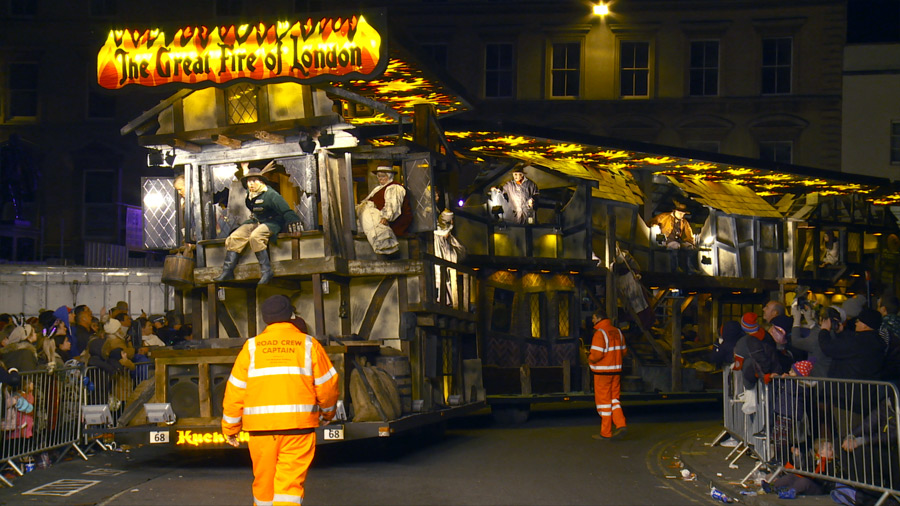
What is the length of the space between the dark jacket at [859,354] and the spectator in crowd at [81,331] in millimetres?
11008

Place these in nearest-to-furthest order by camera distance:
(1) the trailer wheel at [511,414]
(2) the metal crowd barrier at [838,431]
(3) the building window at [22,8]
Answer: (2) the metal crowd barrier at [838,431]
(1) the trailer wheel at [511,414]
(3) the building window at [22,8]

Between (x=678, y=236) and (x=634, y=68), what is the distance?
2014 centimetres

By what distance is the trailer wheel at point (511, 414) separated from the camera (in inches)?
732

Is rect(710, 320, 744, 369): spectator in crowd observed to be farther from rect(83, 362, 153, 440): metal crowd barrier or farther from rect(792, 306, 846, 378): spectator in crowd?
rect(83, 362, 153, 440): metal crowd barrier

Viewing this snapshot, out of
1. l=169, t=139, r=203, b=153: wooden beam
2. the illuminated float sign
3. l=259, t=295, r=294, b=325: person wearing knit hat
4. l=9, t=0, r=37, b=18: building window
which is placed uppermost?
l=9, t=0, r=37, b=18: building window

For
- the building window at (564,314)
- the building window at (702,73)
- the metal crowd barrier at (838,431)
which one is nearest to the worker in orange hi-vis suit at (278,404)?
the metal crowd barrier at (838,431)

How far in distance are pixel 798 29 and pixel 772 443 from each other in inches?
1267

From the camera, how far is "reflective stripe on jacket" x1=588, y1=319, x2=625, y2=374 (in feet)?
51.9

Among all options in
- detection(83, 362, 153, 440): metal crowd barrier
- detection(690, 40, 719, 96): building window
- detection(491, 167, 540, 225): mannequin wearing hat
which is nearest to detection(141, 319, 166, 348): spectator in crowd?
detection(83, 362, 153, 440): metal crowd barrier

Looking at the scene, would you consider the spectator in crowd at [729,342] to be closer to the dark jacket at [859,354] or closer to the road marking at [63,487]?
the dark jacket at [859,354]

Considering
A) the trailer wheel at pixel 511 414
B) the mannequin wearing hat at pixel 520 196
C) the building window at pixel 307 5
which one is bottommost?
the trailer wheel at pixel 511 414

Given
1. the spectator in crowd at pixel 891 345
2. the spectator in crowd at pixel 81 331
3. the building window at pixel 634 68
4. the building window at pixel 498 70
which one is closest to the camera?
the spectator in crowd at pixel 891 345

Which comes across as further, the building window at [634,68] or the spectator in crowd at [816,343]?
the building window at [634,68]

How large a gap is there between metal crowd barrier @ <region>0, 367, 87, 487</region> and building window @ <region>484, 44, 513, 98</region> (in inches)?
1134
